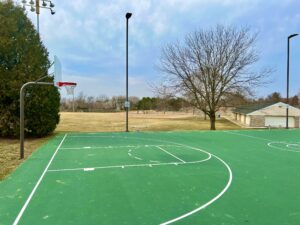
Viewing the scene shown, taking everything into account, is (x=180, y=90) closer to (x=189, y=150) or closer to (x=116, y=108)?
(x=189, y=150)

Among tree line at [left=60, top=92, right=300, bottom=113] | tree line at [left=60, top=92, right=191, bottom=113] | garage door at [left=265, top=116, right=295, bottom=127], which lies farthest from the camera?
tree line at [left=60, top=92, right=191, bottom=113]

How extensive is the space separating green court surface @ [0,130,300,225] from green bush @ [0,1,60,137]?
5382mm

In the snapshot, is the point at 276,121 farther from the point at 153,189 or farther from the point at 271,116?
the point at 153,189

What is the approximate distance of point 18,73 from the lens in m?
14.6

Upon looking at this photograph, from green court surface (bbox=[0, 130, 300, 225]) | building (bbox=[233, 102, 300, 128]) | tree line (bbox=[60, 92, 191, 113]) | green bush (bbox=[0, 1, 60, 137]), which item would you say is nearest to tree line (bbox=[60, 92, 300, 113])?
tree line (bbox=[60, 92, 191, 113])

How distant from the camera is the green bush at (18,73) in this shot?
14.5m

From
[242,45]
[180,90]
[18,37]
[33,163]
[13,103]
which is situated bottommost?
[33,163]

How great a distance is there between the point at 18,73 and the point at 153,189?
11514 millimetres

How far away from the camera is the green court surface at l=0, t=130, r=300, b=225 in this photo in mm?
4520

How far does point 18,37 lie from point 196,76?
1544cm

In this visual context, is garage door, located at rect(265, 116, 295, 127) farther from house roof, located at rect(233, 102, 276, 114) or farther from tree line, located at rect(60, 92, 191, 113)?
tree line, located at rect(60, 92, 191, 113)

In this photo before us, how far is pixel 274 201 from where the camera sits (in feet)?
17.3

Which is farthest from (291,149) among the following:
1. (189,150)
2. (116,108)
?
(116,108)

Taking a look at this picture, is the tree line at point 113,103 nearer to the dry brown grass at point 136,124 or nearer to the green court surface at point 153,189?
the dry brown grass at point 136,124
